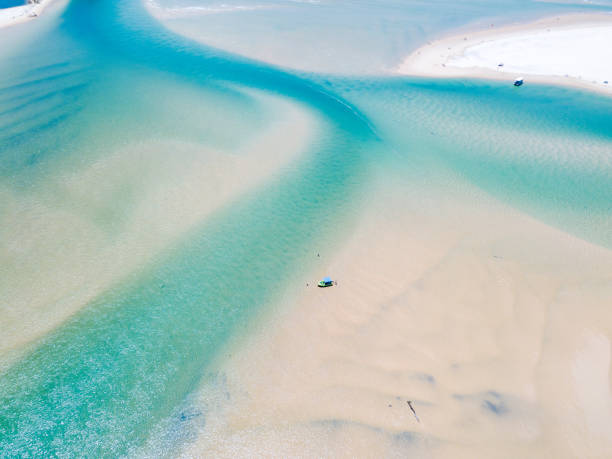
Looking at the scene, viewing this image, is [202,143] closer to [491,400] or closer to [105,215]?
[105,215]

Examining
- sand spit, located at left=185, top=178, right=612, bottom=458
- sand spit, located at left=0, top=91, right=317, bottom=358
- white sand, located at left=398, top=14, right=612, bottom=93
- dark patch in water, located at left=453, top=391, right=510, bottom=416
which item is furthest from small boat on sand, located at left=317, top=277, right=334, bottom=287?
white sand, located at left=398, top=14, right=612, bottom=93

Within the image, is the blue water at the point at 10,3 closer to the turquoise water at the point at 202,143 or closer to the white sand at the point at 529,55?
the turquoise water at the point at 202,143

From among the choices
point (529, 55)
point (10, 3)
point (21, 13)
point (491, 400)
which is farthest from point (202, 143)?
point (10, 3)

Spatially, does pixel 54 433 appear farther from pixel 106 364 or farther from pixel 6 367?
pixel 6 367

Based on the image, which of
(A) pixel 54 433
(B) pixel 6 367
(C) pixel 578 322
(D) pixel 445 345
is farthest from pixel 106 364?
(C) pixel 578 322

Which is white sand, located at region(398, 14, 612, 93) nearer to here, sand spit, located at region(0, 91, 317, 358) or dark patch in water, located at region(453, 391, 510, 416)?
sand spit, located at region(0, 91, 317, 358)

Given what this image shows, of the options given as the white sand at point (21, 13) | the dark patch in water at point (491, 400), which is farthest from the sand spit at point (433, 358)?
the white sand at point (21, 13)
